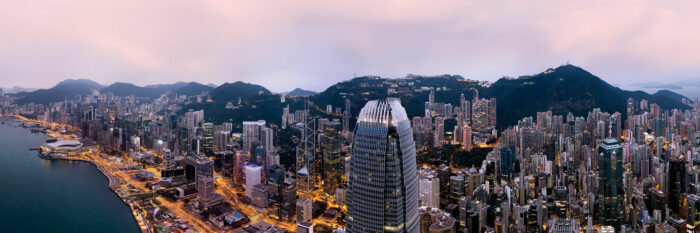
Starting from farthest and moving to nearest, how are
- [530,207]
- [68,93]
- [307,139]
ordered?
[68,93]
[307,139]
[530,207]

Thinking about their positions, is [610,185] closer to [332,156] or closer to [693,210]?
[693,210]

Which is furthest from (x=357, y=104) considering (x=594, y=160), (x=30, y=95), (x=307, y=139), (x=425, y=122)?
(x=30, y=95)

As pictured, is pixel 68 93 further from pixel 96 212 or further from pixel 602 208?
pixel 602 208

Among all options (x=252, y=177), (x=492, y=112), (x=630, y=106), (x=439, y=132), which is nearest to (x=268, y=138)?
(x=252, y=177)

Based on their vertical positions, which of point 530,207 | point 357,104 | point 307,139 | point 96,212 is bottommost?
point 96,212

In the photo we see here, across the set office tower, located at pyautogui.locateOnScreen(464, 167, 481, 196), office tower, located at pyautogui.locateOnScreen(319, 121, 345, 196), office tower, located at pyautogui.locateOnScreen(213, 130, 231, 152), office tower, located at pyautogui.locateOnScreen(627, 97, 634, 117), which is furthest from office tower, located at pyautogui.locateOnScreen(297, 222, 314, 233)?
office tower, located at pyautogui.locateOnScreen(627, 97, 634, 117)

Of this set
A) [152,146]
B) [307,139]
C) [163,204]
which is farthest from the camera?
[152,146]

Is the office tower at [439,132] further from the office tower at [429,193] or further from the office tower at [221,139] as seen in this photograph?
the office tower at [221,139]
